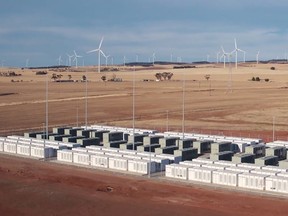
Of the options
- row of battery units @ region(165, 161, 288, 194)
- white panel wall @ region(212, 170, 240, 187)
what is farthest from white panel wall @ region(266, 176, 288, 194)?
white panel wall @ region(212, 170, 240, 187)

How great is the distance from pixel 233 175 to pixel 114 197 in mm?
9138

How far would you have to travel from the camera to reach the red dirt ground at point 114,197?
107 ft

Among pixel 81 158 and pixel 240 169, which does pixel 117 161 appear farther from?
pixel 240 169

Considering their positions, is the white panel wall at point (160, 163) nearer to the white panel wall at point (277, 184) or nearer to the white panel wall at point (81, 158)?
the white panel wall at point (81, 158)

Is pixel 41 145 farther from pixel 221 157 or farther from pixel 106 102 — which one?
pixel 106 102

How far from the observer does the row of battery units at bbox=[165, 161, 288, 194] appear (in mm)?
36375

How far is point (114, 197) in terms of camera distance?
35781 mm

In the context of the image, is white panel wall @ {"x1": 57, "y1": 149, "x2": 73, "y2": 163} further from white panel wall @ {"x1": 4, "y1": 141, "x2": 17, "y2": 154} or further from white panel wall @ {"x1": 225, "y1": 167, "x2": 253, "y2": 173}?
white panel wall @ {"x1": 225, "y1": 167, "x2": 253, "y2": 173}

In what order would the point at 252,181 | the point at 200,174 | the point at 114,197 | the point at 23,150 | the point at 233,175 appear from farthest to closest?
the point at 23,150 < the point at 200,174 < the point at 233,175 < the point at 252,181 < the point at 114,197

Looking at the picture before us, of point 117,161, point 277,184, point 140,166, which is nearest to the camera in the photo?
point 277,184

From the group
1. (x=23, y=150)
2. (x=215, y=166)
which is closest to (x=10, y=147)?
(x=23, y=150)

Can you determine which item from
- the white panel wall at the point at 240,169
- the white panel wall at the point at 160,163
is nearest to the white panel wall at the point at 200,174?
the white panel wall at the point at 240,169

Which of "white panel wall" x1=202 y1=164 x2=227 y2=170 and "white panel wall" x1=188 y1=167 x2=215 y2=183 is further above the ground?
"white panel wall" x1=202 y1=164 x2=227 y2=170

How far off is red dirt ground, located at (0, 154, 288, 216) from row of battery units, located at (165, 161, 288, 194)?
4.68ft
